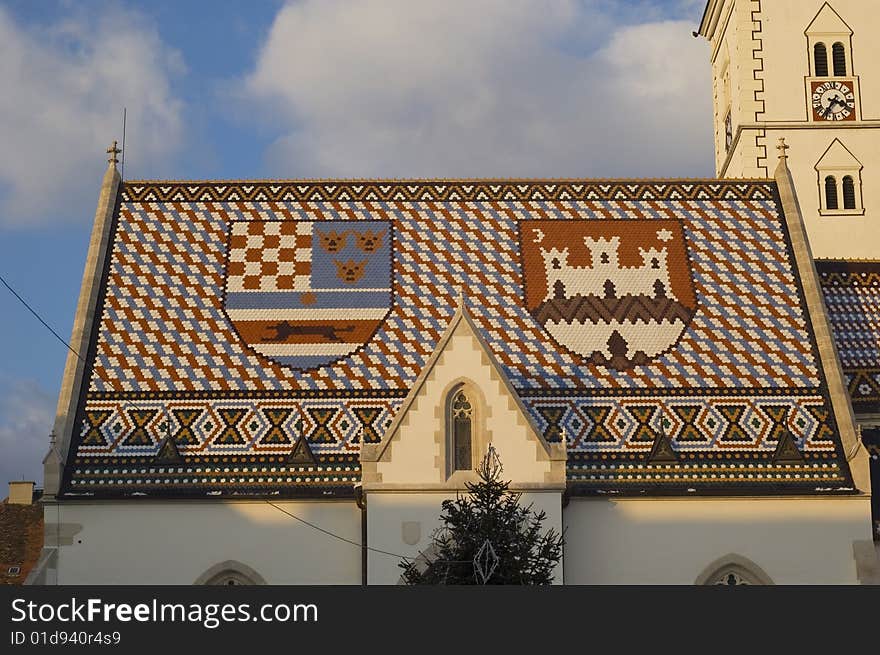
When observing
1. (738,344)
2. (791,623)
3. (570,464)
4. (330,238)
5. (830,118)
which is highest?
(830,118)

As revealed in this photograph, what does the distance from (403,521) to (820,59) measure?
774 inches

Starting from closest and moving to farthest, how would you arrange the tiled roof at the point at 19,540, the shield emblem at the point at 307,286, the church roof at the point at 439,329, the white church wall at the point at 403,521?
1. the white church wall at the point at 403,521
2. the church roof at the point at 439,329
3. the tiled roof at the point at 19,540
4. the shield emblem at the point at 307,286

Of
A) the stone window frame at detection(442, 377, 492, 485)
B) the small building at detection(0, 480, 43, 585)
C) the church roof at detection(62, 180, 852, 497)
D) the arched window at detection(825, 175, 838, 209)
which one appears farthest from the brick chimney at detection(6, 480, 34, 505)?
the arched window at detection(825, 175, 838, 209)

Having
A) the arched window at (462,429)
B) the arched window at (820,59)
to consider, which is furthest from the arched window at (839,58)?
the arched window at (462,429)

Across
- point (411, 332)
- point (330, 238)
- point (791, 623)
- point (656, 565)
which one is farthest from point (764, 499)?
point (791, 623)

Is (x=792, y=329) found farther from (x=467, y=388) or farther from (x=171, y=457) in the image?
(x=171, y=457)

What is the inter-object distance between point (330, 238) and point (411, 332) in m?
3.02

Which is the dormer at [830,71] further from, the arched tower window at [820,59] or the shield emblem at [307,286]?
the shield emblem at [307,286]

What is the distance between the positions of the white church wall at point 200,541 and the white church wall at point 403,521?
96 centimetres

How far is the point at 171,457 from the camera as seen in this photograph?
86.8 ft

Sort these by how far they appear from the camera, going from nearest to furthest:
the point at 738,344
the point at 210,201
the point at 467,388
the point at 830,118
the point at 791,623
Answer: the point at 791,623 < the point at 467,388 < the point at 738,344 < the point at 210,201 < the point at 830,118

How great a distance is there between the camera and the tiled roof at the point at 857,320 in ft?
99.3

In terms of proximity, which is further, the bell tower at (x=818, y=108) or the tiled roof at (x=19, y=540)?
the bell tower at (x=818, y=108)

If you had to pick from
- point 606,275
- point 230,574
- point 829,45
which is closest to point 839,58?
point 829,45
